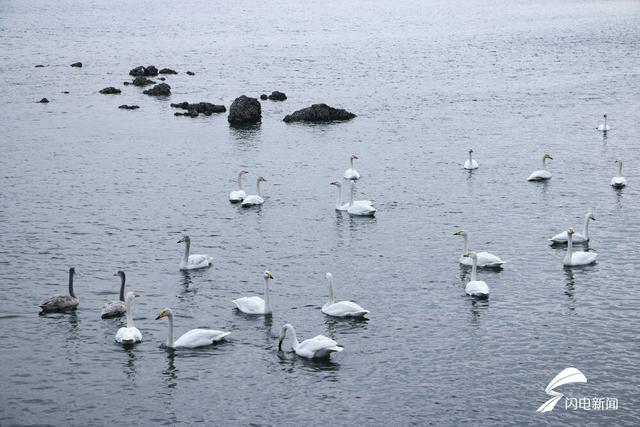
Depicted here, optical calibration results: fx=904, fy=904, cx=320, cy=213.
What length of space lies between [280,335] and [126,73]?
81.9 metres

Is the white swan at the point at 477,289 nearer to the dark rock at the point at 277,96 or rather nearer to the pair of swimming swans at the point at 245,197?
the pair of swimming swans at the point at 245,197

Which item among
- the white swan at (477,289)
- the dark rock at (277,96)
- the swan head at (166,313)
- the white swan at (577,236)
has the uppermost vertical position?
the dark rock at (277,96)

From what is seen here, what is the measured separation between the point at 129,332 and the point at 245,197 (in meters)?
19.0

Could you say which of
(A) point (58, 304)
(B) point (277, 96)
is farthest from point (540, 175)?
(B) point (277, 96)

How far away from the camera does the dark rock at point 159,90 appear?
86562 millimetres

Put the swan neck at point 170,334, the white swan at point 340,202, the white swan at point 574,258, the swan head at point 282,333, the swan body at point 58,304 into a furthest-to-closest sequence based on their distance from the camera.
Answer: the white swan at point 340,202, the white swan at point 574,258, the swan body at point 58,304, the swan neck at point 170,334, the swan head at point 282,333

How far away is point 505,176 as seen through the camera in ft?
170

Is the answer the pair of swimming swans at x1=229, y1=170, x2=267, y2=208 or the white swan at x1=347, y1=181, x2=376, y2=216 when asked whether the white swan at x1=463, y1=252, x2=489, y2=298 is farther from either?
the pair of swimming swans at x1=229, y1=170, x2=267, y2=208

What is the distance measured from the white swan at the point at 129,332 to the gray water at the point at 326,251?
0.27 m

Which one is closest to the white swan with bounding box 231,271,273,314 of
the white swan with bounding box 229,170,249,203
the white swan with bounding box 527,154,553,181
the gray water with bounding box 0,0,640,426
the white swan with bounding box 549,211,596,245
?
the gray water with bounding box 0,0,640,426

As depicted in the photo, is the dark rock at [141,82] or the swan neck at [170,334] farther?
the dark rock at [141,82]

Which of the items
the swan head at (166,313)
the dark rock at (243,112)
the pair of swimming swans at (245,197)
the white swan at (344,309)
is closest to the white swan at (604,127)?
the dark rock at (243,112)

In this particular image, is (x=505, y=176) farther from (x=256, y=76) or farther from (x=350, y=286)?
(x=256, y=76)

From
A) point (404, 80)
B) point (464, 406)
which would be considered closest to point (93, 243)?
point (464, 406)
